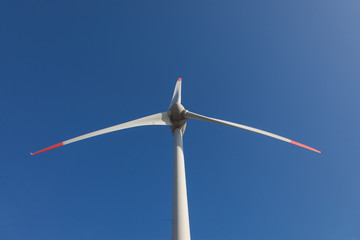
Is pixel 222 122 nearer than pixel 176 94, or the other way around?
pixel 222 122

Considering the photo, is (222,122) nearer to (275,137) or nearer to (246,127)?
(246,127)

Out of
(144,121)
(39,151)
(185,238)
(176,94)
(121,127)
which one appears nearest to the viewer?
(185,238)

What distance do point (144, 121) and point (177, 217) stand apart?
7.73 metres

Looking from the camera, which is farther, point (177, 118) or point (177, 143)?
point (177, 118)

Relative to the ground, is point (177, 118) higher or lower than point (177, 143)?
higher

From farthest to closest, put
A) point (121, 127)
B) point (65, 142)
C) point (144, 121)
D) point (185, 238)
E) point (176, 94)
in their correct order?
point (176, 94) < point (144, 121) < point (121, 127) < point (65, 142) < point (185, 238)

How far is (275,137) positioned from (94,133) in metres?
12.1

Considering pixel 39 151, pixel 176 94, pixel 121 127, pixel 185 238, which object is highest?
pixel 176 94

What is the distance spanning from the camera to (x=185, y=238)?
35.5 feet

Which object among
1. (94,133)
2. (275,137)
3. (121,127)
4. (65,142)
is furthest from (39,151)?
(275,137)

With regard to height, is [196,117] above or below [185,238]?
above

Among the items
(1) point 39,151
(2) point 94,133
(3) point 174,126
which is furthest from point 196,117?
(1) point 39,151

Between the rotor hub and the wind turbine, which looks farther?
the rotor hub

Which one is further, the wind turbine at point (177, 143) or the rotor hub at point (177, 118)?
the rotor hub at point (177, 118)
